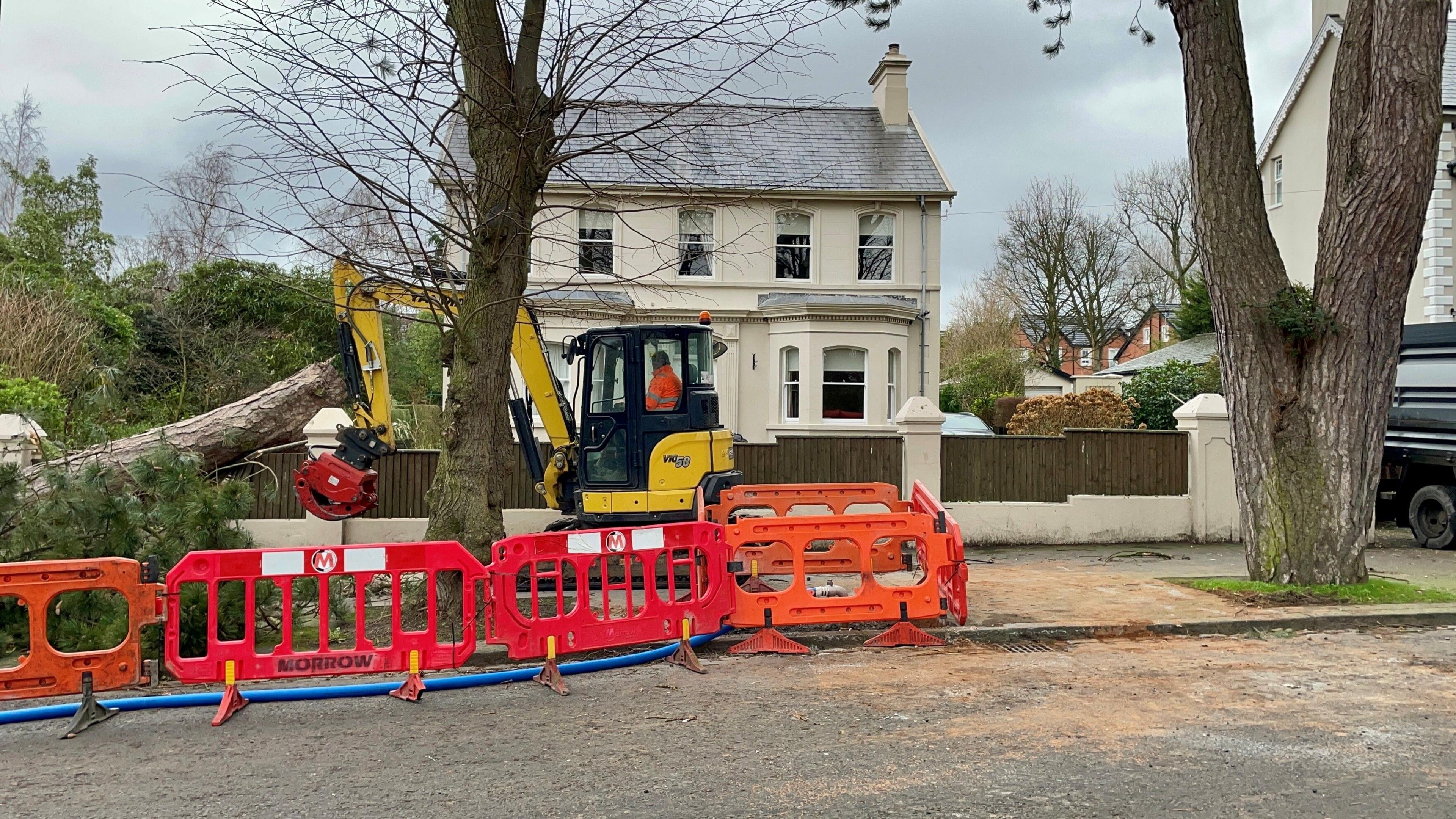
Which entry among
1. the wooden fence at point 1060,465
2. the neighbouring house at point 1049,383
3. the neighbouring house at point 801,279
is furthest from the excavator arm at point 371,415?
the neighbouring house at point 1049,383

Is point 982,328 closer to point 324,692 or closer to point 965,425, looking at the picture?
point 965,425

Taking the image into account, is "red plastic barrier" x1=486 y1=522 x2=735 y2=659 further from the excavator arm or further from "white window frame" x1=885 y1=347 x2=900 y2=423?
"white window frame" x1=885 y1=347 x2=900 y2=423

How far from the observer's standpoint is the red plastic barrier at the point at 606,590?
6996 mm

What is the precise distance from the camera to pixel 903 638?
7953 mm

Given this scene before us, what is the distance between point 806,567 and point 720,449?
6.47 feet

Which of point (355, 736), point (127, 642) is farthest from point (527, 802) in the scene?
point (127, 642)

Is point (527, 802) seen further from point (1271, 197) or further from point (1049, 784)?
point (1271, 197)

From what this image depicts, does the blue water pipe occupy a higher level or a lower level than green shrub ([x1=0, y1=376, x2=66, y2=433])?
lower

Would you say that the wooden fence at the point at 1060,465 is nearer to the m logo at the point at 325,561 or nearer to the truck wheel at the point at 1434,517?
the truck wheel at the point at 1434,517

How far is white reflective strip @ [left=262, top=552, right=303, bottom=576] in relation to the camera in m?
6.47

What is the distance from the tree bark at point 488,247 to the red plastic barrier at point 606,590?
1.31 meters

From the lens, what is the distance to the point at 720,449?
445 inches

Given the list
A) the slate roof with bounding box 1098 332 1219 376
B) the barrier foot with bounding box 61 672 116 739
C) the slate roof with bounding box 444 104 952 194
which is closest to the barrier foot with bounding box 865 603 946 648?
the barrier foot with bounding box 61 672 116 739

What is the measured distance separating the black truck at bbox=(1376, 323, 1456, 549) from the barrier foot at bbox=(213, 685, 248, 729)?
14286 mm
